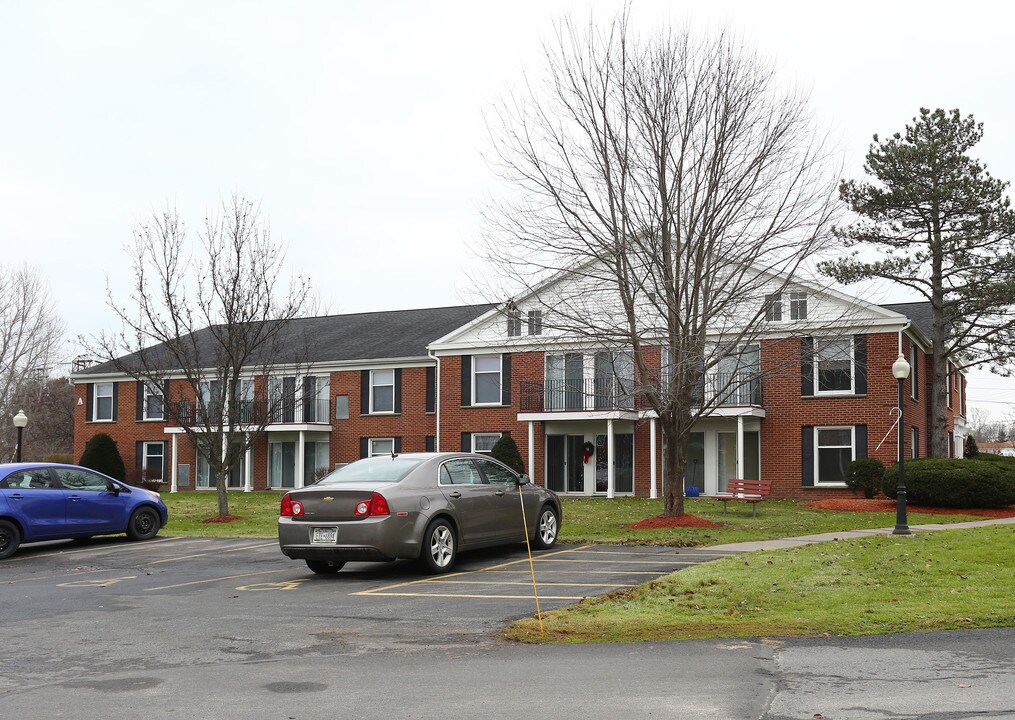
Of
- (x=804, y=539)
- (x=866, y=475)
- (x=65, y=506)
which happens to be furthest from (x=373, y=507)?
(x=866, y=475)

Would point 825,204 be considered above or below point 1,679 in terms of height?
above

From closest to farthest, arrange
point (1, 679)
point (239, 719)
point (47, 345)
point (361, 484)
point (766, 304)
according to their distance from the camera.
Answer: point (239, 719), point (1, 679), point (361, 484), point (766, 304), point (47, 345)

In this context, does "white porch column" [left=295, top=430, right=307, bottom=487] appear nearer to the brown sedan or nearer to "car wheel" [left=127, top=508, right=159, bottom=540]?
"car wheel" [left=127, top=508, right=159, bottom=540]

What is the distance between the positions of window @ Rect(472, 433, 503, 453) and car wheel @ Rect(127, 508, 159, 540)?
1776cm

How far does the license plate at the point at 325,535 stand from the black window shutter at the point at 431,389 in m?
25.1

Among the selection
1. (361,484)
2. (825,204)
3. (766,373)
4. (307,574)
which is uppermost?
(825,204)

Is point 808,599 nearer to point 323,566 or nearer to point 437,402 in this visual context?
point 323,566

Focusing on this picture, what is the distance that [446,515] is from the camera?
1321cm

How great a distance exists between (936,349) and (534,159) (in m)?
17.9

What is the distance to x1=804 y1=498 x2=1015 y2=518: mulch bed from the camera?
24.6 metres

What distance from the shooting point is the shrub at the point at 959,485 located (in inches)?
977

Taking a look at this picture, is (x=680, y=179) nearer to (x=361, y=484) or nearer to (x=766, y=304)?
(x=766, y=304)

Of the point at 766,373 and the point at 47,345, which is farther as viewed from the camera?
the point at 47,345

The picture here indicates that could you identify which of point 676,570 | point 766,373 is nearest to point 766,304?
point 766,373
